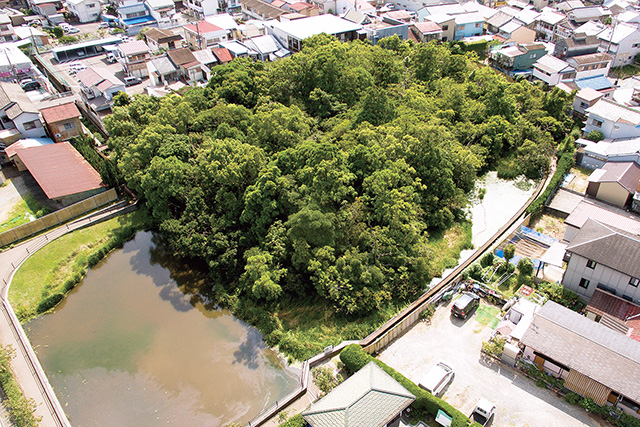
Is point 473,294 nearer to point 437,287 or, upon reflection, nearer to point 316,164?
point 437,287

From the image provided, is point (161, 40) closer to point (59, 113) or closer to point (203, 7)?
point (203, 7)

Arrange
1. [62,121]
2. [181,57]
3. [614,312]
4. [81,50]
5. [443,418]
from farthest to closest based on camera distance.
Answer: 1. [81,50]
2. [181,57]
3. [62,121]
4. [614,312]
5. [443,418]

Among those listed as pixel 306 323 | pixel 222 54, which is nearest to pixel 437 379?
pixel 306 323

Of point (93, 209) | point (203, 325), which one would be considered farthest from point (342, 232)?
point (93, 209)

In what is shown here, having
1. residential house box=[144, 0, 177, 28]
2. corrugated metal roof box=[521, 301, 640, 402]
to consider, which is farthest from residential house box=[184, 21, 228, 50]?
corrugated metal roof box=[521, 301, 640, 402]

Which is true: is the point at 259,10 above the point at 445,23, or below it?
above

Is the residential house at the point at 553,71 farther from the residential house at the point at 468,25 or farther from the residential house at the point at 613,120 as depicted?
the residential house at the point at 468,25

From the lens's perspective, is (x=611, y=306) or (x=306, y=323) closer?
(x=611, y=306)
